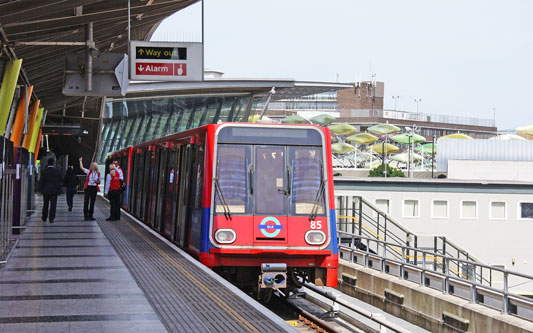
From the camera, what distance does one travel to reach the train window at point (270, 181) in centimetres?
1391

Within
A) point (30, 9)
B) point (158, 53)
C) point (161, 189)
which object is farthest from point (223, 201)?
point (158, 53)

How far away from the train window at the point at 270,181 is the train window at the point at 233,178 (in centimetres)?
18

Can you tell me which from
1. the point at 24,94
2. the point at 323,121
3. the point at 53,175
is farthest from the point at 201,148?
the point at 323,121

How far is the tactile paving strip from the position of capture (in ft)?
29.2

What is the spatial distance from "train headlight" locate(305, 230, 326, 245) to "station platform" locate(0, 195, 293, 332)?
1790mm

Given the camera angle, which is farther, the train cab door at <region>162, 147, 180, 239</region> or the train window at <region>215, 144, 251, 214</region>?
the train cab door at <region>162, 147, 180, 239</region>

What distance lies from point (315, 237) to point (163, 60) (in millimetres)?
7862

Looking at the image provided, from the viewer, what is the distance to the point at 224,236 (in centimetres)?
1376

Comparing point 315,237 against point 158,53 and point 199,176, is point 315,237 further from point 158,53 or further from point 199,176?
point 158,53

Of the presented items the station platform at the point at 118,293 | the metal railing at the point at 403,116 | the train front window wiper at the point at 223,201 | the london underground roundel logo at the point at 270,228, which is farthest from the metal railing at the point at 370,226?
the metal railing at the point at 403,116

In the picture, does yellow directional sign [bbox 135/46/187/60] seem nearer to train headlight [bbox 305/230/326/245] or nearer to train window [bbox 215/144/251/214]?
train window [bbox 215/144/251/214]

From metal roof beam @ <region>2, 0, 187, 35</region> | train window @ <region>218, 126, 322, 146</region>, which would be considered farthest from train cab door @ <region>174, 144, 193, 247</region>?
metal roof beam @ <region>2, 0, 187, 35</region>

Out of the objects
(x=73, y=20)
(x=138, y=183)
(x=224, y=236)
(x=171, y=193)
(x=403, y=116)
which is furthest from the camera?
(x=403, y=116)

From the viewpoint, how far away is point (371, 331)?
1428 centimetres
